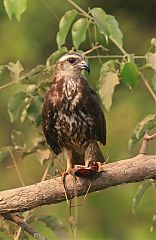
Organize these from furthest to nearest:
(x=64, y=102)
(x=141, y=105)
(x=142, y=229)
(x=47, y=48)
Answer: (x=47, y=48), (x=141, y=105), (x=142, y=229), (x=64, y=102)

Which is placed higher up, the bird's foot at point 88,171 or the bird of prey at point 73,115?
the bird of prey at point 73,115

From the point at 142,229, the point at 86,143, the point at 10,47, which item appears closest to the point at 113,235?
the point at 142,229

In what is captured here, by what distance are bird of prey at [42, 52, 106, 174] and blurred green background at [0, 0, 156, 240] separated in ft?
10.2

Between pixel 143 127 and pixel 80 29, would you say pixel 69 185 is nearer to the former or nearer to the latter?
pixel 143 127

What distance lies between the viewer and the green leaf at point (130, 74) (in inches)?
187

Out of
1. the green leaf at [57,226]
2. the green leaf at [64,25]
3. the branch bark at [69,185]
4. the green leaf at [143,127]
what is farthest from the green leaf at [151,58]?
the green leaf at [57,226]

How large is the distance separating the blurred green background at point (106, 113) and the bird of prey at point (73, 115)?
3.11 m

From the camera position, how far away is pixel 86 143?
533cm

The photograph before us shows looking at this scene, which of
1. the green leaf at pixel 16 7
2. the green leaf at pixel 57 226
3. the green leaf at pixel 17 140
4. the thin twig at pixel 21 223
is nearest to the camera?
the thin twig at pixel 21 223

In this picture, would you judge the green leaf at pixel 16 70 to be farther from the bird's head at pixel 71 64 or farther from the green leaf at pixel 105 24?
the green leaf at pixel 105 24

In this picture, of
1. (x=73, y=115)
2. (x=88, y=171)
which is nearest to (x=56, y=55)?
(x=73, y=115)

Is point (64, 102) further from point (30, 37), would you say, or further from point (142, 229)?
point (30, 37)

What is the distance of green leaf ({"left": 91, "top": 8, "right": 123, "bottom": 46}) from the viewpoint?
487 cm

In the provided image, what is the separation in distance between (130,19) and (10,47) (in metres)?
1.38
